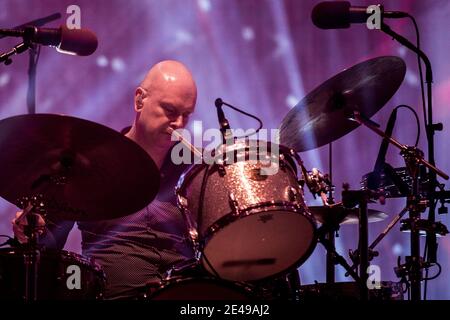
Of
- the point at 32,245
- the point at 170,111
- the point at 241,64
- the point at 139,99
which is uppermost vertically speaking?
the point at 241,64

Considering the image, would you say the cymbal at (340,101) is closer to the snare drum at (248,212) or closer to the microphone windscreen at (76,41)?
the snare drum at (248,212)

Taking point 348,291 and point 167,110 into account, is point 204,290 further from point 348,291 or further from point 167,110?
point 348,291

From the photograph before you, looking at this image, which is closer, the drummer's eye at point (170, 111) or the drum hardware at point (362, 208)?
the drum hardware at point (362, 208)

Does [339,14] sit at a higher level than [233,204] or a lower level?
higher

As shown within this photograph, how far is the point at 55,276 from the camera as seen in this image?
2066mm

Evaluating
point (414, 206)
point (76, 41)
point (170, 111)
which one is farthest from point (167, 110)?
point (414, 206)

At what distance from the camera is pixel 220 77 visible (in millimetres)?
3814

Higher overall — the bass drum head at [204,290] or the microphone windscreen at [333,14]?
the microphone windscreen at [333,14]

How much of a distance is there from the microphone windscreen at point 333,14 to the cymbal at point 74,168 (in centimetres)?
101

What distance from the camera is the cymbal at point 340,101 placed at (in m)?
2.52

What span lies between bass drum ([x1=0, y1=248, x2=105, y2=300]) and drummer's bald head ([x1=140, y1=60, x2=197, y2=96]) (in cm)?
93

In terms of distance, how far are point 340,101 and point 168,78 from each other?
2.37ft

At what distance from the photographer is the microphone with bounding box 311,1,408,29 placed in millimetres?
2545

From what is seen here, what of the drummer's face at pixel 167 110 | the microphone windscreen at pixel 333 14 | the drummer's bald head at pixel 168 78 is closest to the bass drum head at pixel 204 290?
the drummer's face at pixel 167 110
